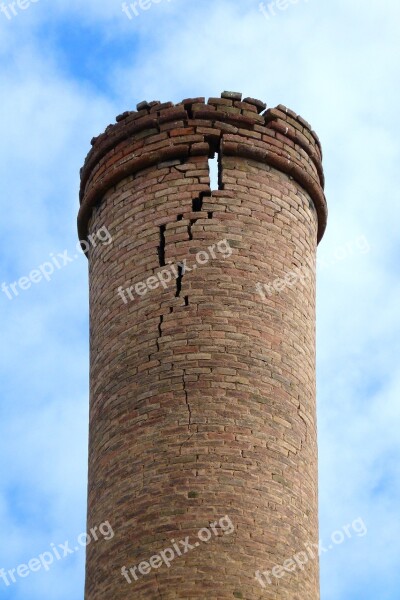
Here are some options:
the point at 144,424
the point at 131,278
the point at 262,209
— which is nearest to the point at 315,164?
the point at 262,209

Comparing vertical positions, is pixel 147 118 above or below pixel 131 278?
above

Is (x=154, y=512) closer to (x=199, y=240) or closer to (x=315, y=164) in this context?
(x=199, y=240)

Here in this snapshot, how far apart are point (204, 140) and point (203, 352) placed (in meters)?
2.15

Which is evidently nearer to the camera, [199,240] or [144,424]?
[144,424]

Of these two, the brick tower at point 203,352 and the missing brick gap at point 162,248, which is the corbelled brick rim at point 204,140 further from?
the missing brick gap at point 162,248

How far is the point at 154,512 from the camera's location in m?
10.9

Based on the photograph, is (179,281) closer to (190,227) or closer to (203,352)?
(190,227)

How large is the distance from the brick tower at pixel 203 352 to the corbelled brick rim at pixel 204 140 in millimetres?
15

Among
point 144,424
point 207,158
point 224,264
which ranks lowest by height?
point 144,424

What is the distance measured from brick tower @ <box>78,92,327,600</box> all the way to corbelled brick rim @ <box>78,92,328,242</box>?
0.02 meters

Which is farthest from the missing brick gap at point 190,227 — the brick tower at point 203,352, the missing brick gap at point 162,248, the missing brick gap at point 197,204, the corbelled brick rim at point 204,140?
the corbelled brick rim at point 204,140

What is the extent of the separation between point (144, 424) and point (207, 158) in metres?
2.63

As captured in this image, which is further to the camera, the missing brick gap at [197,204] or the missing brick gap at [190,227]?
the missing brick gap at [197,204]

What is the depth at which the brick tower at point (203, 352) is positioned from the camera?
1077 centimetres
